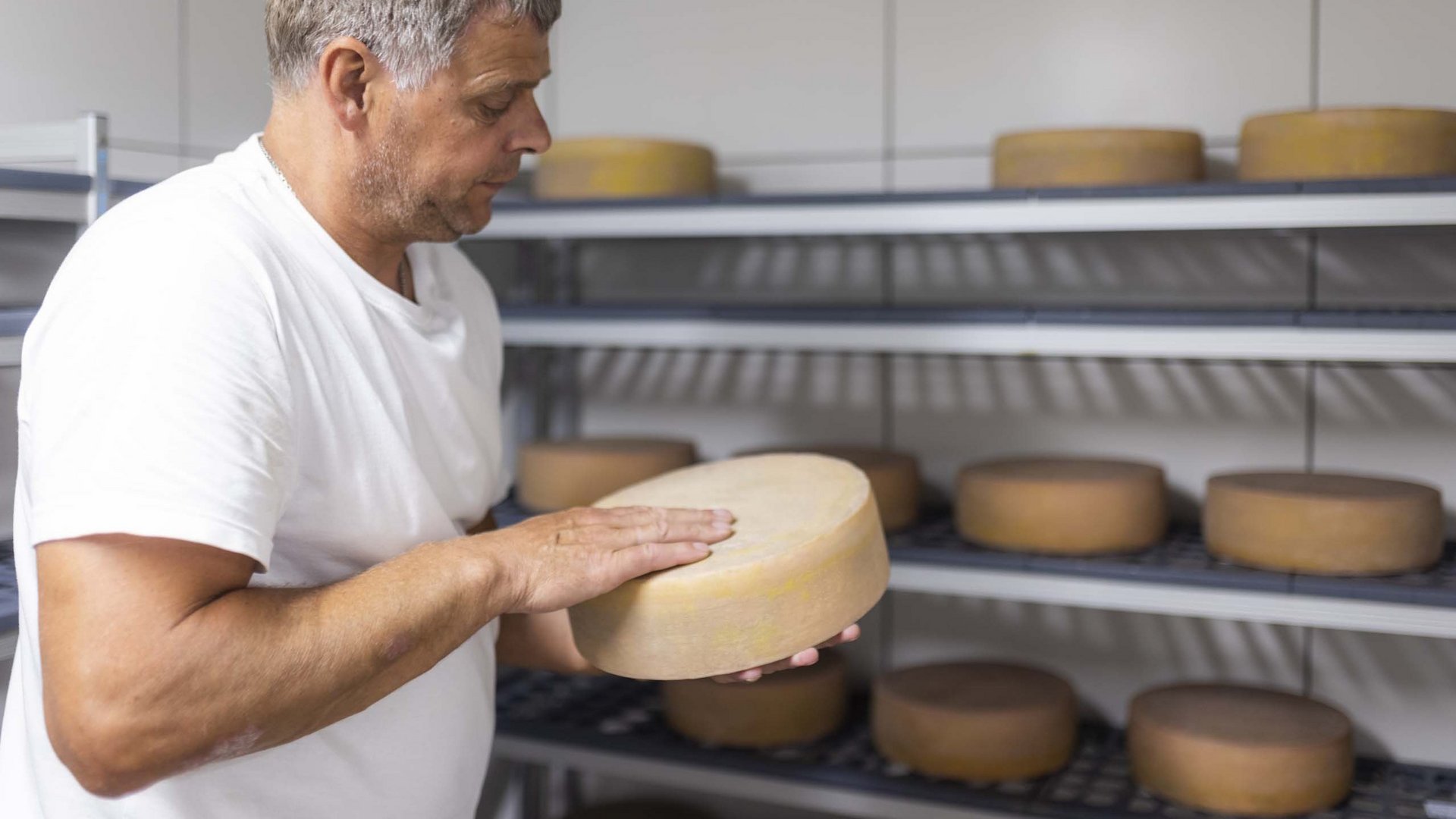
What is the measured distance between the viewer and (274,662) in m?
0.92

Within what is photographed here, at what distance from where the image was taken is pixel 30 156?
5.49 ft

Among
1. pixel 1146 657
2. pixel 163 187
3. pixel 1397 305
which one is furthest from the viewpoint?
pixel 1146 657

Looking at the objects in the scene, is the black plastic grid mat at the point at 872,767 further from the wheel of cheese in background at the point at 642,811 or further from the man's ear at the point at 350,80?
the man's ear at the point at 350,80

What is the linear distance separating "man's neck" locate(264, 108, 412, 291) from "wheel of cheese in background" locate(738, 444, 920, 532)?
1.07m

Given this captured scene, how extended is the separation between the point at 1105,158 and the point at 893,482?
2.12 ft

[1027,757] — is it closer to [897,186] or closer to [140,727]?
[897,186]

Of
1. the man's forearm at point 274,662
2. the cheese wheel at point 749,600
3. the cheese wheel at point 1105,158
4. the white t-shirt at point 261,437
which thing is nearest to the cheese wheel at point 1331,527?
the cheese wheel at point 1105,158

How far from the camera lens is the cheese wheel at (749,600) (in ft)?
3.78

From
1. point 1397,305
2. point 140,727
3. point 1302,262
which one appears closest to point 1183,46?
point 1302,262

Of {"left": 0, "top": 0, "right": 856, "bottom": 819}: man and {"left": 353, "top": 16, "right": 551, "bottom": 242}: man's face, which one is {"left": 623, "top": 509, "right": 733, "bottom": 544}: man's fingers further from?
{"left": 353, "top": 16, "right": 551, "bottom": 242}: man's face

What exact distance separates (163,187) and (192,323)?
19 centimetres

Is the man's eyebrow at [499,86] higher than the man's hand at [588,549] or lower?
higher

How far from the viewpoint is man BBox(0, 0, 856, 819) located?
86 cm

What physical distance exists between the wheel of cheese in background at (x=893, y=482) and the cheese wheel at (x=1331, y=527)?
0.51 metres
